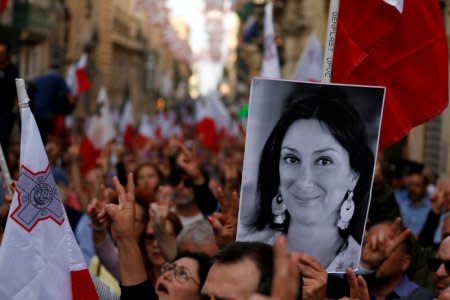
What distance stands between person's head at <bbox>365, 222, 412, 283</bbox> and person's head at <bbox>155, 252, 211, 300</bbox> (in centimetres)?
106

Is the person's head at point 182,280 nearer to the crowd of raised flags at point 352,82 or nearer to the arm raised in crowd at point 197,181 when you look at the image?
the crowd of raised flags at point 352,82

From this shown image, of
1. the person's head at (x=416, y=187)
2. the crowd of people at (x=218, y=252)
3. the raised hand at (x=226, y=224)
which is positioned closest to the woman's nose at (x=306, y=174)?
the crowd of people at (x=218, y=252)

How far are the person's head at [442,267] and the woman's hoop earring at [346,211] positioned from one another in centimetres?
67

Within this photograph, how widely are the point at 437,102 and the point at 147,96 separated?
70729mm

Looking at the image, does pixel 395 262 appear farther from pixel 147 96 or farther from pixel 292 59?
pixel 147 96

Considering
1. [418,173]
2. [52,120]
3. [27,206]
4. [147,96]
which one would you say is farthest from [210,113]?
[147,96]

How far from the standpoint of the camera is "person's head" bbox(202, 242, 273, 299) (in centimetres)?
295

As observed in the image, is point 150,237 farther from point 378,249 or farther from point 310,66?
point 310,66

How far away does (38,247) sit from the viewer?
13.7ft

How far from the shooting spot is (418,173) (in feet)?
33.0

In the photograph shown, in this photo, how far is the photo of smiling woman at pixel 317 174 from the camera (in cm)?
401

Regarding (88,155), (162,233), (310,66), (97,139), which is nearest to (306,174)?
(162,233)

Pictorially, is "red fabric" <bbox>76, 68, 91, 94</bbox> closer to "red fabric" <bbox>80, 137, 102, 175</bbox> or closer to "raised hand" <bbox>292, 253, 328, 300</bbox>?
"red fabric" <bbox>80, 137, 102, 175</bbox>

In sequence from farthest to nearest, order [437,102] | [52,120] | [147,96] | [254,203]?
1. [147,96]
2. [52,120]
3. [437,102]
4. [254,203]
